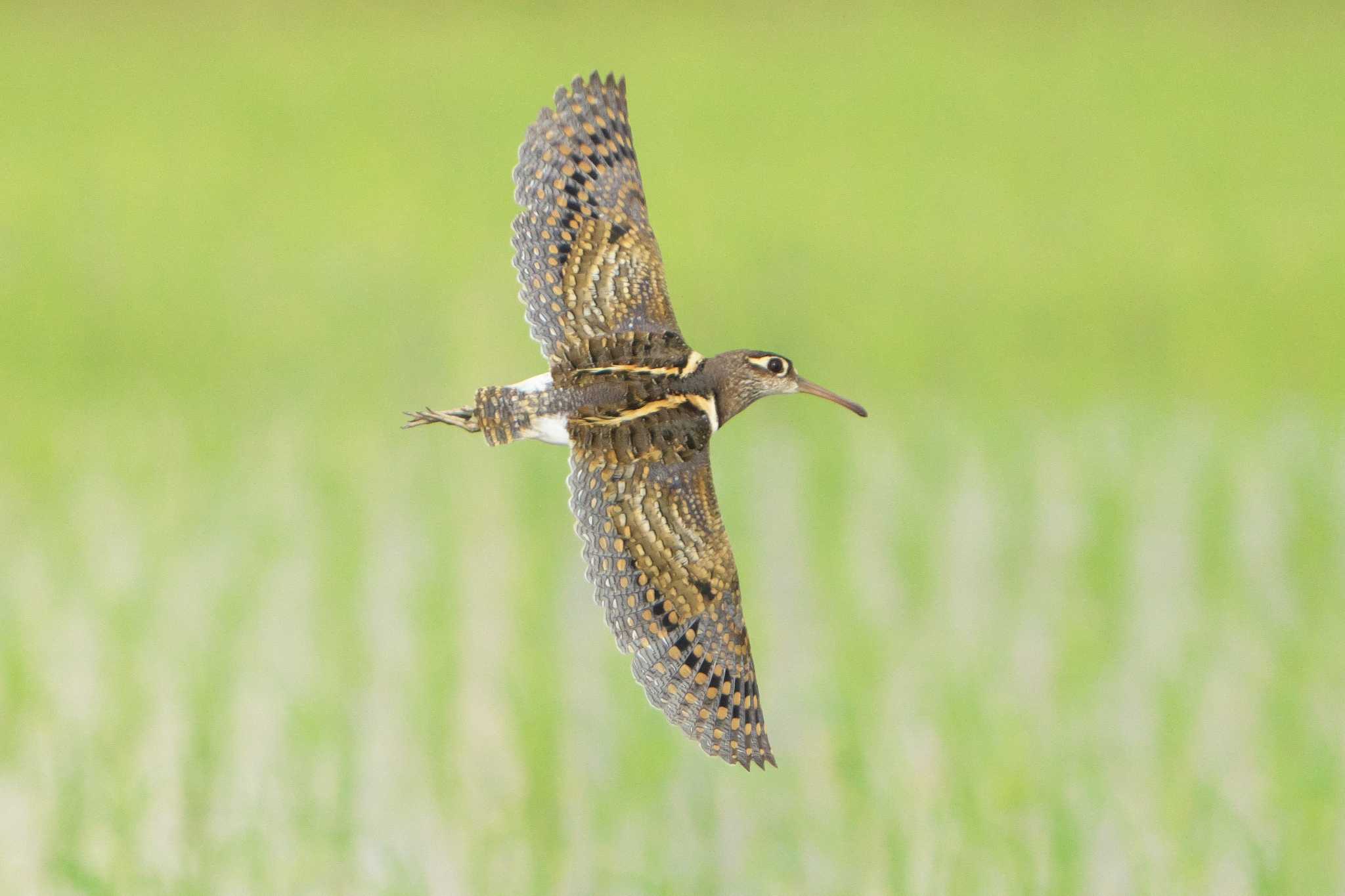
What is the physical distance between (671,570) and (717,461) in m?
7.85

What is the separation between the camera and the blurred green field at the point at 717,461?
6570 millimetres

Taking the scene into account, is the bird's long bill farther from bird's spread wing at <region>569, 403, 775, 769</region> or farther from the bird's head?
bird's spread wing at <region>569, 403, 775, 769</region>

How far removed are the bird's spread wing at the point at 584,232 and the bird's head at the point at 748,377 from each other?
4.0 inches

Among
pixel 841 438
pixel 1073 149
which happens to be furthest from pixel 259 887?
pixel 1073 149

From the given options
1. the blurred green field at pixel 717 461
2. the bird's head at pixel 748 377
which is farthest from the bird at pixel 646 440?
the blurred green field at pixel 717 461

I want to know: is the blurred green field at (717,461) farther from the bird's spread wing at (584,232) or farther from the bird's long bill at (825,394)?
the bird's long bill at (825,394)

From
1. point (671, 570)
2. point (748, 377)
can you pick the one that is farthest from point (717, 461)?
point (748, 377)

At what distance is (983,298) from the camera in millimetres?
13289

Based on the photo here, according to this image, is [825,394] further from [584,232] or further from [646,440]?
[584,232]

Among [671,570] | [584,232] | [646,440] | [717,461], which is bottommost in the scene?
[671,570]

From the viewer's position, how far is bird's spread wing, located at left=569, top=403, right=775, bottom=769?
2348mm

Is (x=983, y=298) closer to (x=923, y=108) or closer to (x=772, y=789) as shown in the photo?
(x=923, y=108)

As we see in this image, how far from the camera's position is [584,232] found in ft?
9.37

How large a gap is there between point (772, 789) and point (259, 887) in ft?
6.10
